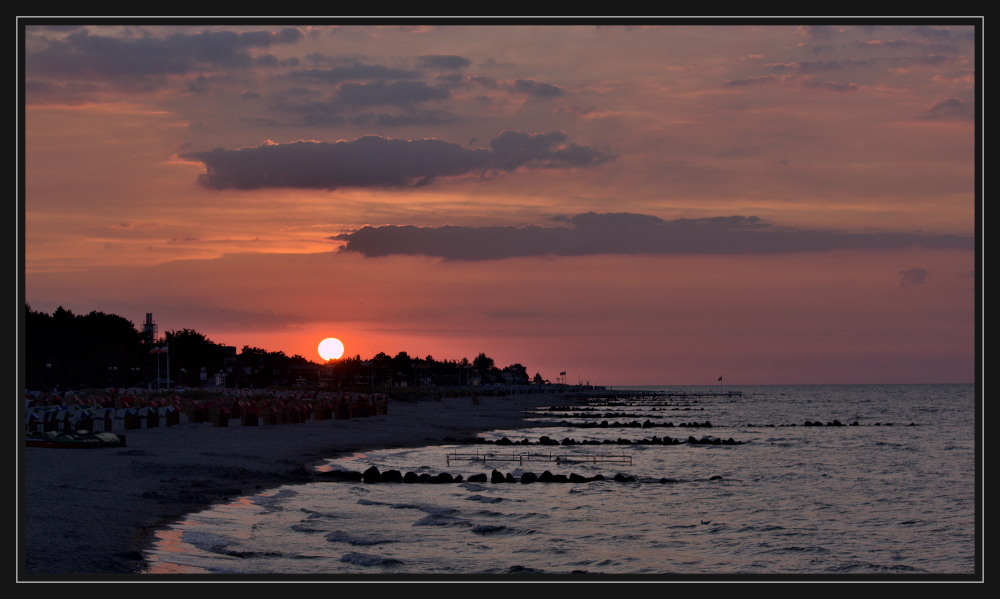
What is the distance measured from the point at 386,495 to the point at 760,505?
1324cm

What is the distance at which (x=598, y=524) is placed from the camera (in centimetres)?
2406

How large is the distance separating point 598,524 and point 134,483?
1334cm

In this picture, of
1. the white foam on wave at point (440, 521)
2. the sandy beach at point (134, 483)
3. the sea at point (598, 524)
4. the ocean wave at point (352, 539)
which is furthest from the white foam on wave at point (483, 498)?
the ocean wave at point (352, 539)

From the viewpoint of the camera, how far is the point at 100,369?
349 ft

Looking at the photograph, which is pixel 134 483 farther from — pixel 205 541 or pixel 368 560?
pixel 368 560

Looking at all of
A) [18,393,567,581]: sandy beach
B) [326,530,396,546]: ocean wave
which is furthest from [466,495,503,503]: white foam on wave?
[326,530,396,546]: ocean wave

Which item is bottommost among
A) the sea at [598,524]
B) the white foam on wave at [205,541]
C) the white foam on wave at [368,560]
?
the sea at [598,524]

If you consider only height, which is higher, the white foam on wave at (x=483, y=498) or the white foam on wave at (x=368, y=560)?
the white foam on wave at (x=368, y=560)

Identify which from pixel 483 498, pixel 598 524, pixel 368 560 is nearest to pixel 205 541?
pixel 368 560

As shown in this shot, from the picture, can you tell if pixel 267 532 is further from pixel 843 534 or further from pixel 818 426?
pixel 818 426

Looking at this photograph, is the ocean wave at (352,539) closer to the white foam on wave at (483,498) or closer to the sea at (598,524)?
the sea at (598,524)

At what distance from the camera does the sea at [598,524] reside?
17875 millimetres

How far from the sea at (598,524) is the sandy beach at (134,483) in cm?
89
